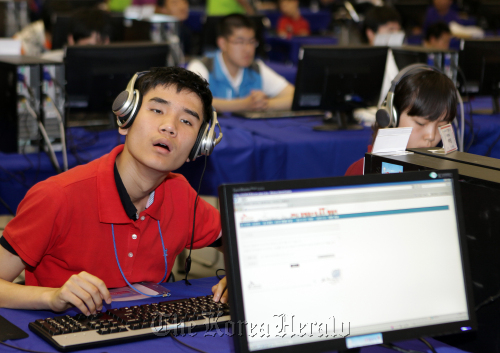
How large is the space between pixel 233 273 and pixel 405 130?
603mm

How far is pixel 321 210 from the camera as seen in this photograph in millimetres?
926

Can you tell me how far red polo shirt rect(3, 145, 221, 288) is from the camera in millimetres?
1243

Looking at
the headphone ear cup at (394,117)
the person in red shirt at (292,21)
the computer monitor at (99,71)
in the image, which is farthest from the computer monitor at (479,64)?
the person in red shirt at (292,21)

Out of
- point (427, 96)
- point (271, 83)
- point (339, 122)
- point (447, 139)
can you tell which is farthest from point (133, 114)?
point (271, 83)

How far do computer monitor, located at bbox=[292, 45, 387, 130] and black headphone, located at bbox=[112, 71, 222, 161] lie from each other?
1515 mm

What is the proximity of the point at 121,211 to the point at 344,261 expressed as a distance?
0.59 meters

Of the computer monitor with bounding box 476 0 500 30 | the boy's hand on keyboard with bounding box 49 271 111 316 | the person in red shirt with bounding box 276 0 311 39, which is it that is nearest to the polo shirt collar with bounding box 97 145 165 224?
the boy's hand on keyboard with bounding box 49 271 111 316

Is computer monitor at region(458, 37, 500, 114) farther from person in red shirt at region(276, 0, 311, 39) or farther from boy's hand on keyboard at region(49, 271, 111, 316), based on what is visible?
person in red shirt at region(276, 0, 311, 39)

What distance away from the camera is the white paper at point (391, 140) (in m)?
1.25

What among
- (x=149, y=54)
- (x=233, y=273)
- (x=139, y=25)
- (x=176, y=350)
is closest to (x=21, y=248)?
(x=176, y=350)

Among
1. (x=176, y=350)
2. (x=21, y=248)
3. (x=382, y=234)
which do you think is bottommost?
(x=176, y=350)

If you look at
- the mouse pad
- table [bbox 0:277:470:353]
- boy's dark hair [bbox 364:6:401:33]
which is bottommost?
table [bbox 0:277:470:353]

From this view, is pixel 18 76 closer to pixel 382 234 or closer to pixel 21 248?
pixel 21 248

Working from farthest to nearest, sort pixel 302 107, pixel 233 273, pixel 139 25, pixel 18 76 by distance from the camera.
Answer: pixel 139 25, pixel 302 107, pixel 18 76, pixel 233 273
